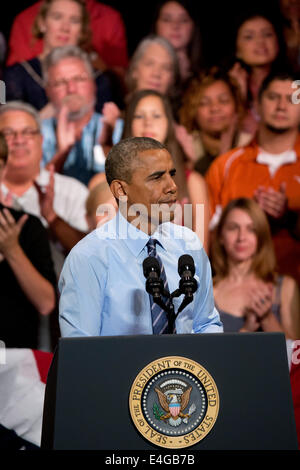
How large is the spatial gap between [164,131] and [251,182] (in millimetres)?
636

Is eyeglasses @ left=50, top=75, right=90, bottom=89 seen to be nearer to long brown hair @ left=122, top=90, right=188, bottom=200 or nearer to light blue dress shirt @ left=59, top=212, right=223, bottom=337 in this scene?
long brown hair @ left=122, top=90, right=188, bottom=200

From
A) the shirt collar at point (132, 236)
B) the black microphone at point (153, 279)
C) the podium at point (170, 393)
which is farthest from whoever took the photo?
the shirt collar at point (132, 236)

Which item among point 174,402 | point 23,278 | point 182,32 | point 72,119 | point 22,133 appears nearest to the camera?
point 174,402

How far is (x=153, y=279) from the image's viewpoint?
1.86 m

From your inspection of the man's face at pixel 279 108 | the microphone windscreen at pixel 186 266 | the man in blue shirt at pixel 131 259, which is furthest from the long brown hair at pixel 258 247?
the microphone windscreen at pixel 186 266

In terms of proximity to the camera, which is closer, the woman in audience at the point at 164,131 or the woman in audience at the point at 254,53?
the woman in audience at the point at 164,131

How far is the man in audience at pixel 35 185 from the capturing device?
461 cm

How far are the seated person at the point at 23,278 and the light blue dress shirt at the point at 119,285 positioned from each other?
2300 millimetres

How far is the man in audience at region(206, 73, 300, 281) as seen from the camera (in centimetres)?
465

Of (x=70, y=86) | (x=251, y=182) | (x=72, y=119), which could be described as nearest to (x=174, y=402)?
(x=251, y=182)

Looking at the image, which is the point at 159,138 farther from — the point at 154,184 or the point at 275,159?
the point at 154,184

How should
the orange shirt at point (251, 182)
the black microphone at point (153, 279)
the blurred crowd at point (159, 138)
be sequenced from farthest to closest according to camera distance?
1. the orange shirt at point (251, 182)
2. the blurred crowd at point (159, 138)
3. the black microphone at point (153, 279)

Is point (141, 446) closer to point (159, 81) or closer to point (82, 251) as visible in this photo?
point (82, 251)

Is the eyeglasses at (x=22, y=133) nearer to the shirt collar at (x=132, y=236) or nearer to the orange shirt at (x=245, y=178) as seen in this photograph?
the orange shirt at (x=245, y=178)
